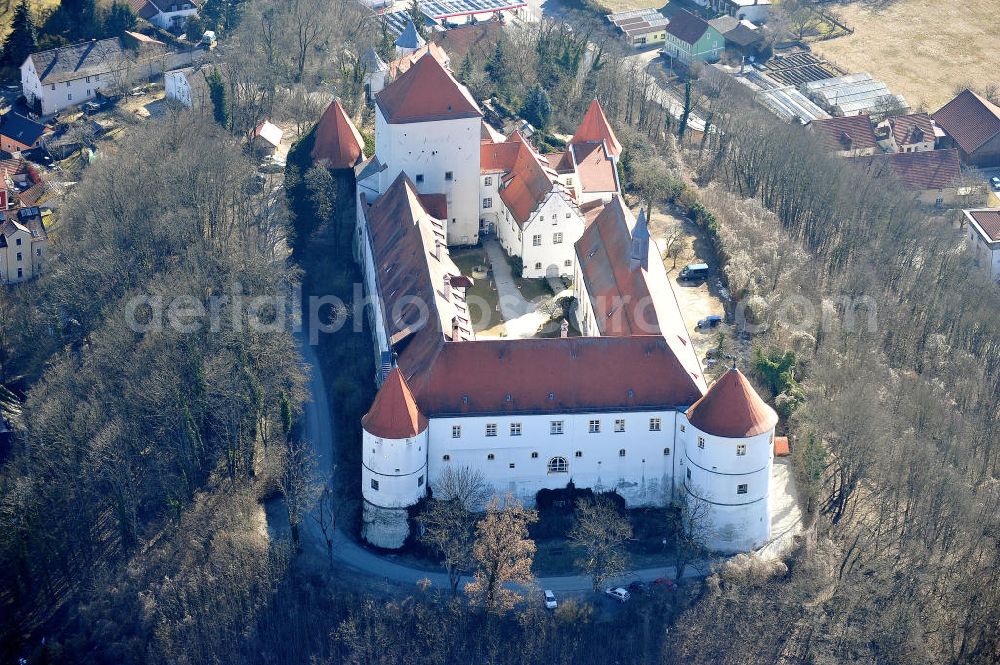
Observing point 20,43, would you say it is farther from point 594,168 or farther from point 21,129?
point 594,168

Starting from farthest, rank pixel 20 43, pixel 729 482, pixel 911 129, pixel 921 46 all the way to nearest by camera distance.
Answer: pixel 921 46, pixel 20 43, pixel 911 129, pixel 729 482

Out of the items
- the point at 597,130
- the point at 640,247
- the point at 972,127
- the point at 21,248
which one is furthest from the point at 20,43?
the point at 972,127

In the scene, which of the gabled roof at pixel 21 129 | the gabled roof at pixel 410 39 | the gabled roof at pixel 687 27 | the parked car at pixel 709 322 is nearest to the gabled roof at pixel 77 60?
the gabled roof at pixel 21 129

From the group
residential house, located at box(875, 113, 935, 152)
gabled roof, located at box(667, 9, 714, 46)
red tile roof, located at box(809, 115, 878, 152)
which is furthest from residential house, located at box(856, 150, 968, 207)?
gabled roof, located at box(667, 9, 714, 46)

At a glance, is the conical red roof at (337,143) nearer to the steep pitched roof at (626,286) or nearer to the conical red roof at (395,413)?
the steep pitched roof at (626,286)

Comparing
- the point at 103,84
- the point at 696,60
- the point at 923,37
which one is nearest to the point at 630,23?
the point at 696,60

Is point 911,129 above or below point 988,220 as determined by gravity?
below

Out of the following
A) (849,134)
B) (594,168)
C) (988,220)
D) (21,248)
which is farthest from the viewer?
(849,134)
